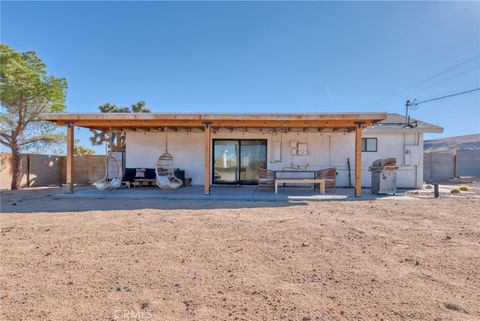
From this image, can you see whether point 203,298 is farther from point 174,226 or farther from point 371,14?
point 371,14

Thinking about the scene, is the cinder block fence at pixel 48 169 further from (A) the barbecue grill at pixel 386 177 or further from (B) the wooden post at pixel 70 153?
(A) the barbecue grill at pixel 386 177

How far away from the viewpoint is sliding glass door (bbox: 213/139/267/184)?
11.1 meters

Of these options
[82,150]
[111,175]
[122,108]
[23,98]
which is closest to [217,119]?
[111,175]

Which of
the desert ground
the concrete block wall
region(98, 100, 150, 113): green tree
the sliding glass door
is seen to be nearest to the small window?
the sliding glass door

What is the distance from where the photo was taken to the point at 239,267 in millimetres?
2924

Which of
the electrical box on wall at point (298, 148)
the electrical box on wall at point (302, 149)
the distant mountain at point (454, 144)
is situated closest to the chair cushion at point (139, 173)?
the electrical box on wall at point (298, 148)

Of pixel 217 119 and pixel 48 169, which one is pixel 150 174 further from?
pixel 48 169

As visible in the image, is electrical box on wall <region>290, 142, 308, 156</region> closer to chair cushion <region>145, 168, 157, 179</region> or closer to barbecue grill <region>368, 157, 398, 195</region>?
barbecue grill <region>368, 157, 398, 195</region>

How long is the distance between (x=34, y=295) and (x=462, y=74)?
2174 centimetres

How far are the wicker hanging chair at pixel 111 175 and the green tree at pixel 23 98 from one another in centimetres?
378

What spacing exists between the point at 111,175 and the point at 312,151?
798 cm

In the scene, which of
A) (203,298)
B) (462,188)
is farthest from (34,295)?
(462,188)

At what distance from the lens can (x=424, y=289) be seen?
2.41 m

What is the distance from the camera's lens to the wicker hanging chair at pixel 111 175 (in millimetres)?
8945
